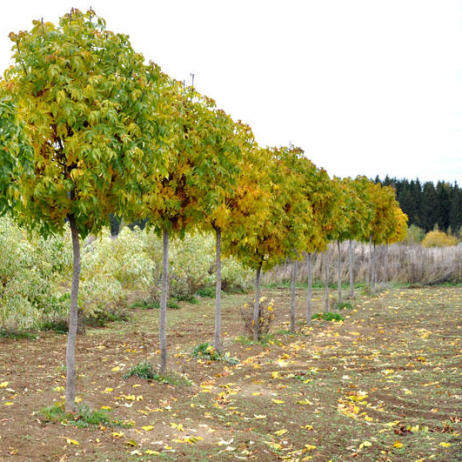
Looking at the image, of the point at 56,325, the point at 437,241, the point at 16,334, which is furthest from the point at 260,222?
the point at 437,241

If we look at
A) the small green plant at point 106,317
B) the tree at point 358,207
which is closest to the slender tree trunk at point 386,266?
the tree at point 358,207

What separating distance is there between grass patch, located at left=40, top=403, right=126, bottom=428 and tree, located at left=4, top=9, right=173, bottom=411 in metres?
0.16

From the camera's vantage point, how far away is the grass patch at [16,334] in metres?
12.8

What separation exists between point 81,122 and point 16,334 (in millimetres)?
9327

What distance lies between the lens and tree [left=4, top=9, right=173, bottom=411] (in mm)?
5492

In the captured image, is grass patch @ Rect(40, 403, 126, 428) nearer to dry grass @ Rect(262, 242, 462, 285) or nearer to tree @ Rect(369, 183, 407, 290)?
tree @ Rect(369, 183, 407, 290)

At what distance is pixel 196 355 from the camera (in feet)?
35.2

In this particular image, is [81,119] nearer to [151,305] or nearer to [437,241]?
[151,305]

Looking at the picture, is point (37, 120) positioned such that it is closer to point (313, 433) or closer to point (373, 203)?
point (313, 433)

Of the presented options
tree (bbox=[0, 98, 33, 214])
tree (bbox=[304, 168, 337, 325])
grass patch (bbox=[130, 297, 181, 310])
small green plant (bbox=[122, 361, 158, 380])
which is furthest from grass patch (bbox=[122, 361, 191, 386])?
grass patch (bbox=[130, 297, 181, 310])

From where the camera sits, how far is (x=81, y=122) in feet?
18.6

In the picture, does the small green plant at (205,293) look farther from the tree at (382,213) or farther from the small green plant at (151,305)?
the tree at (382,213)

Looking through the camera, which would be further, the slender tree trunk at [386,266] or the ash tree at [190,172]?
the slender tree trunk at [386,266]

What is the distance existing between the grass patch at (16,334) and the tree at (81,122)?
298 inches
